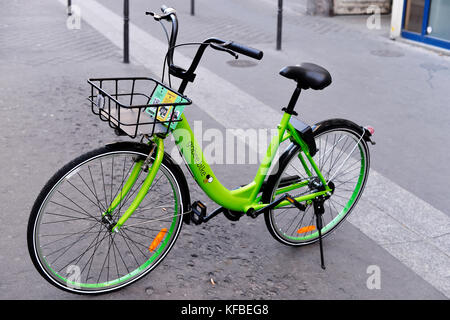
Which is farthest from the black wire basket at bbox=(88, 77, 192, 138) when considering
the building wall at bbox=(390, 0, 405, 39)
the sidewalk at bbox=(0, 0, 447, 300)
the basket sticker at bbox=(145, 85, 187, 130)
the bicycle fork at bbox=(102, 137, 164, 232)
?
the building wall at bbox=(390, 0, 405, 39)

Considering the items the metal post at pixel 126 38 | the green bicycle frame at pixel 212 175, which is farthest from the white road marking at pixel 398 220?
the metal post at pixel 126 38

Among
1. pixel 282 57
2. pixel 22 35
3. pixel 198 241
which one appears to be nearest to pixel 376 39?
pixel 282 57

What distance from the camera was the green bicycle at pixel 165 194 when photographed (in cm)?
329

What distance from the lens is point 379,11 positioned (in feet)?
41.6

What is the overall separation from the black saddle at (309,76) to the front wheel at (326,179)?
0.98 ft

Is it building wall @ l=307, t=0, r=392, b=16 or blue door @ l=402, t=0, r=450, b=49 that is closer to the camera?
blue door @ l=402, t=0, r=450, b=49

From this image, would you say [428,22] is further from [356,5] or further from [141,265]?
[141,265]

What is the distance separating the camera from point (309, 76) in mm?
3619

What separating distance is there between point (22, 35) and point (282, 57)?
4.34 m

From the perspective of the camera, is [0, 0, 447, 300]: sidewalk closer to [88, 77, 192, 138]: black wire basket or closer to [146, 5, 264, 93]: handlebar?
[88, 77, 192, 138]: black wire basket

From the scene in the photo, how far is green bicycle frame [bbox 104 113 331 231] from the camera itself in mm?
3445

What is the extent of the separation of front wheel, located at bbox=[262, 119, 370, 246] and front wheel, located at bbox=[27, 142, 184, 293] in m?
0.64

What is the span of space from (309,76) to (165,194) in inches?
67.3
